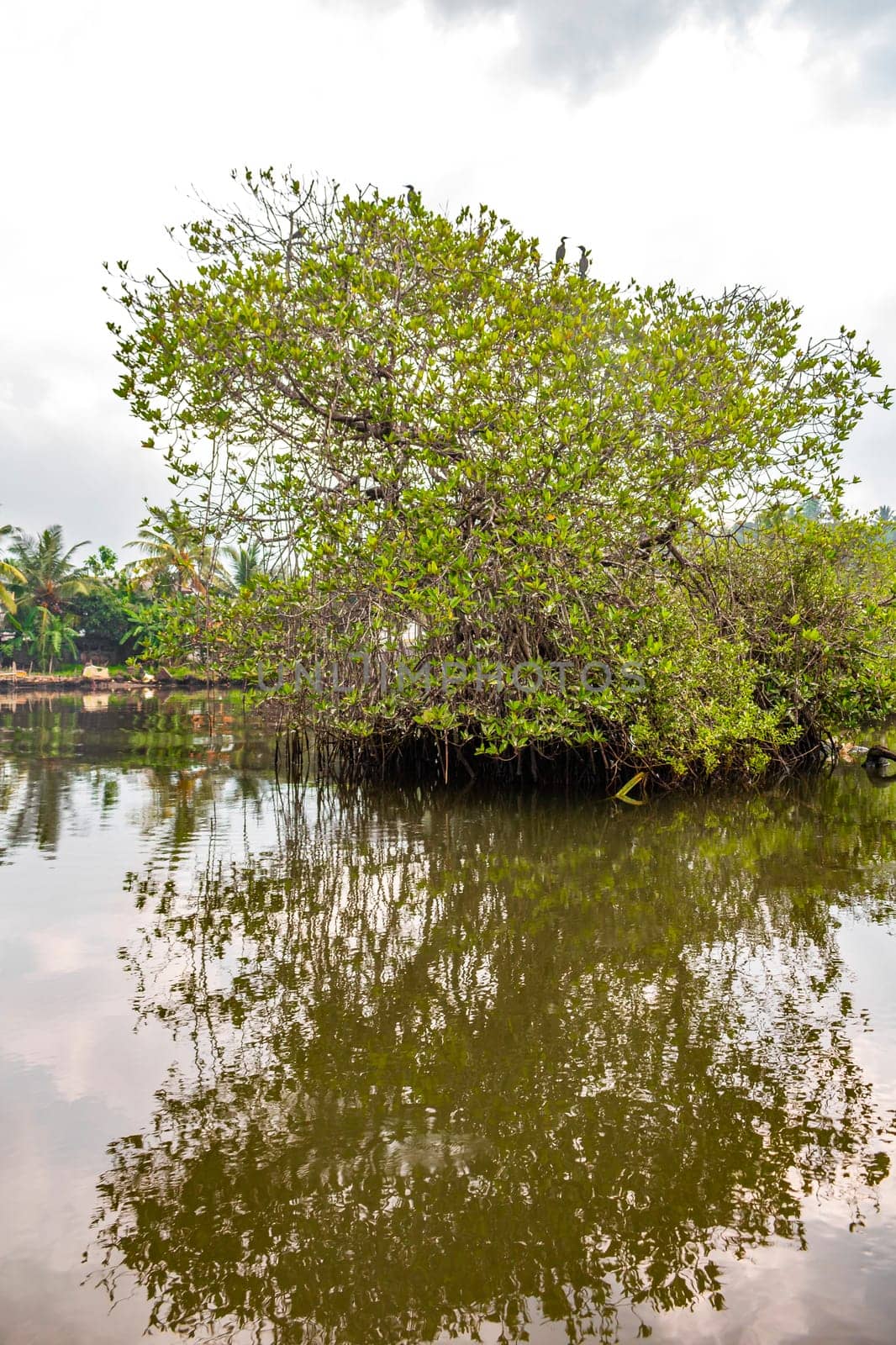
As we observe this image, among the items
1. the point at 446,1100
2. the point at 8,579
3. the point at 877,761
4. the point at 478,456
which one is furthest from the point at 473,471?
the point at 8,579

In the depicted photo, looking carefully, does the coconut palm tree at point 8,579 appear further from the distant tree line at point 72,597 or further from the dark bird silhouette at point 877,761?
the dark bird silhouette at point 877,761

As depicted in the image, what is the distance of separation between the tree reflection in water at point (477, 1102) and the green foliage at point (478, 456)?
2925mm

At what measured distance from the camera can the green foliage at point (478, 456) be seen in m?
8.38

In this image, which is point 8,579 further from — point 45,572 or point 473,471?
point 473,471

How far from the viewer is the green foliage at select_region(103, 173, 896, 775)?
8383 millimetres

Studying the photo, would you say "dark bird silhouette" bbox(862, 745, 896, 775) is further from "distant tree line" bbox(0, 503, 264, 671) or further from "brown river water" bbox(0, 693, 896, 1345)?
"distant tree line" bbox(0, 503, 264, 671)

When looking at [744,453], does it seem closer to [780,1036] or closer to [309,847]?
[309,847]

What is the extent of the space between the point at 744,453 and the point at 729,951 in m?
5.61

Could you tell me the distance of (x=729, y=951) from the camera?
522 centimetres

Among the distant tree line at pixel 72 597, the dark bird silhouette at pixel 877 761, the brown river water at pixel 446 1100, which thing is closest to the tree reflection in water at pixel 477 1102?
the brown river water at pixel 446 1100

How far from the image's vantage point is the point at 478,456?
8836mm

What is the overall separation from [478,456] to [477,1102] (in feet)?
21.5

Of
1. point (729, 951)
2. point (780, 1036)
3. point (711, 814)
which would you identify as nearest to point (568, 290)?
point (711, 814)

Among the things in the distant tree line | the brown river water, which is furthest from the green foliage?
the distant tree line
